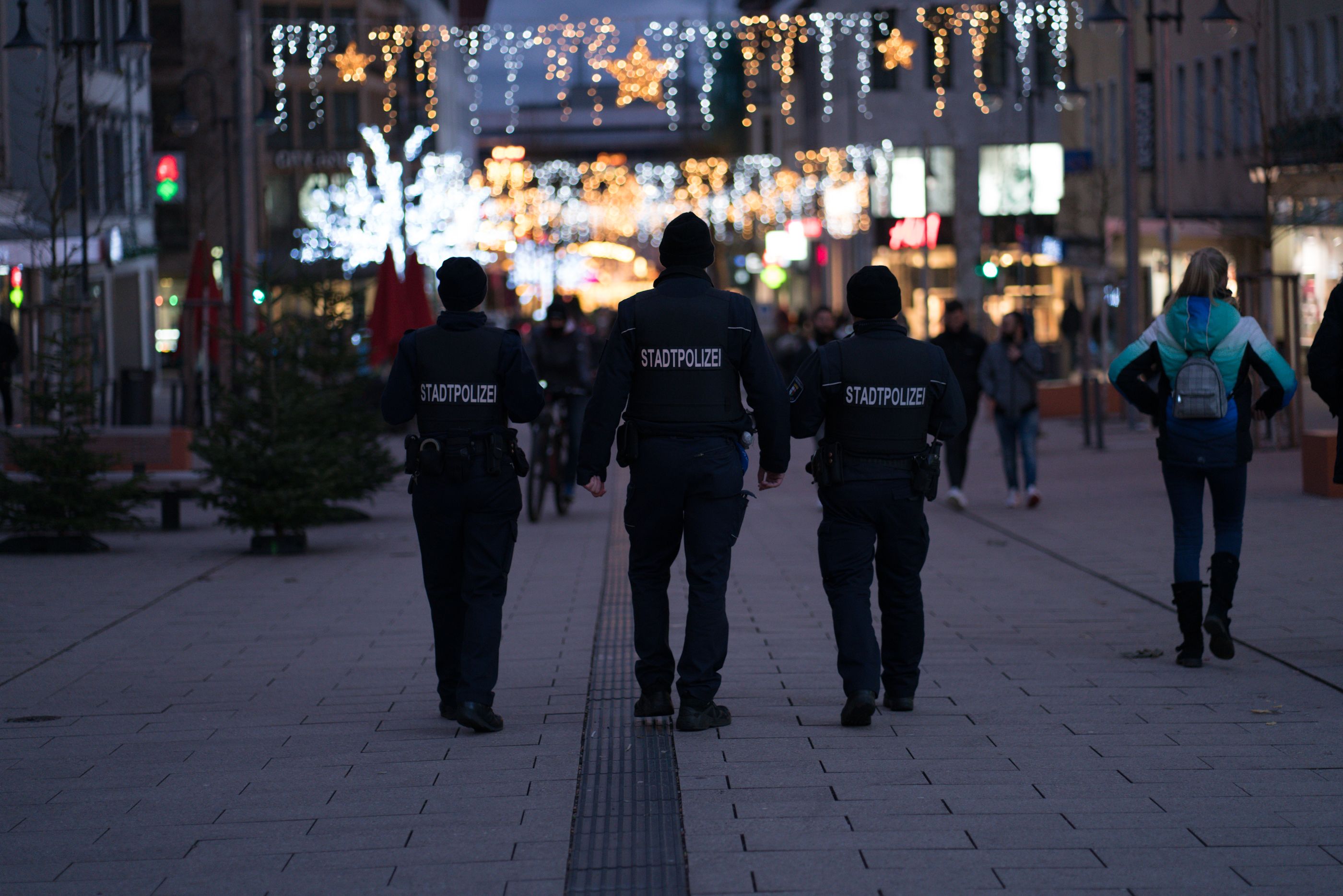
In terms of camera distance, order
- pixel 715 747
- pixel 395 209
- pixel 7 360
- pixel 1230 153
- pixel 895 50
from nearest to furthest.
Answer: pixel 715 747, pixel 7 360, pixel 895 50, pixel 1230 153, pixel 395 209

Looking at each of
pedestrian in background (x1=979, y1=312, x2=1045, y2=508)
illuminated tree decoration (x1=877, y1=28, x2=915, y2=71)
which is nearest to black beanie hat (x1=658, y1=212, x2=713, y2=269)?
pedestrian in background (x1=979, y1=312, x2=1045, y2=508)

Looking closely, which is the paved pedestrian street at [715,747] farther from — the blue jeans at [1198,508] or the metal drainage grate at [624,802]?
the blue jeans at [1198,508]

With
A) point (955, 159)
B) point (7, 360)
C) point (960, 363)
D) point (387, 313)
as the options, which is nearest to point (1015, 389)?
point (960, 363)

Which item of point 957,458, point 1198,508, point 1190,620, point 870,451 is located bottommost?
point 1190,620

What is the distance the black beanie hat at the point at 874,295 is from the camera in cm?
730

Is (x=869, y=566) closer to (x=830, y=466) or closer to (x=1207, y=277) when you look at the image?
(x=830, y=466)

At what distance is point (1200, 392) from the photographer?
8273 mm

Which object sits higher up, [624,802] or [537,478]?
[537,478]

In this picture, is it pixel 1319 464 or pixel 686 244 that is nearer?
pixel 686 244

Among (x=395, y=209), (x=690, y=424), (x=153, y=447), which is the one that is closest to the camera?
(x=690, y=424)

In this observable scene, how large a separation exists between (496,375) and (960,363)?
397 inches

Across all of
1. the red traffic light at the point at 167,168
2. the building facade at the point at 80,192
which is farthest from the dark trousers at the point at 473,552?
the red traffic light at the point at 167,168

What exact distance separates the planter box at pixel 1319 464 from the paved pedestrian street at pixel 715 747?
149 inches

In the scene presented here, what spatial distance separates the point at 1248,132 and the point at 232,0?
32.3 meters
